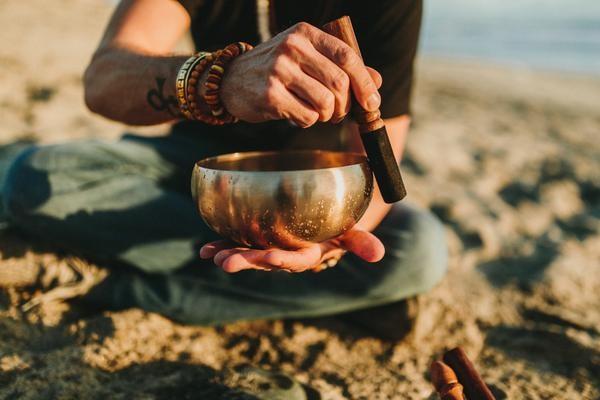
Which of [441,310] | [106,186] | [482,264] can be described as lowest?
[482,264]

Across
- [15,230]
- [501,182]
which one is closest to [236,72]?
[15,230]

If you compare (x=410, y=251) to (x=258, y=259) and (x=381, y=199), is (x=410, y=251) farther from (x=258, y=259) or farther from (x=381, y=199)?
(x=258, y=259)

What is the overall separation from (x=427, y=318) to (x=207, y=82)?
4.07ft

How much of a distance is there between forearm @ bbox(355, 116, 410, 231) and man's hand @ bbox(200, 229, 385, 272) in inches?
14.0

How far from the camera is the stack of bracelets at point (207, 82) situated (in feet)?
3.47

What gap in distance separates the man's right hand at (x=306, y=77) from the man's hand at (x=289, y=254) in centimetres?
31

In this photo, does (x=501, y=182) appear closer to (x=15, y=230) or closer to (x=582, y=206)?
(x=582, y=206)

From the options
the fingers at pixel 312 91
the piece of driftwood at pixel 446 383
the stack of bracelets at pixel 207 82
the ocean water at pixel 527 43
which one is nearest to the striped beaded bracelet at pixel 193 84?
the stack of bracelets at pixel 207 82

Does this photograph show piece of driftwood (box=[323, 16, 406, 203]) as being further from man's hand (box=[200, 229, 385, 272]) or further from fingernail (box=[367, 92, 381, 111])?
man's hand (box=[200, 229, 385, 272])

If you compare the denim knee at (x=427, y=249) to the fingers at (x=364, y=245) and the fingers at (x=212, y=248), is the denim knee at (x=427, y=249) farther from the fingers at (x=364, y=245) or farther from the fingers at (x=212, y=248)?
the fingers at (x=212, y=248)

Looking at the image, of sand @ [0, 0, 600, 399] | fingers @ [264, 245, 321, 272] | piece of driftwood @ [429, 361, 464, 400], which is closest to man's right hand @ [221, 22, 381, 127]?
fingers @ [264, 245, 321, 272]

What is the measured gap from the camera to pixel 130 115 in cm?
143

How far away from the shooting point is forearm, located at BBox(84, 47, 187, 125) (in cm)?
126

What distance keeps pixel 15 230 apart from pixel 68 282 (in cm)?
30
